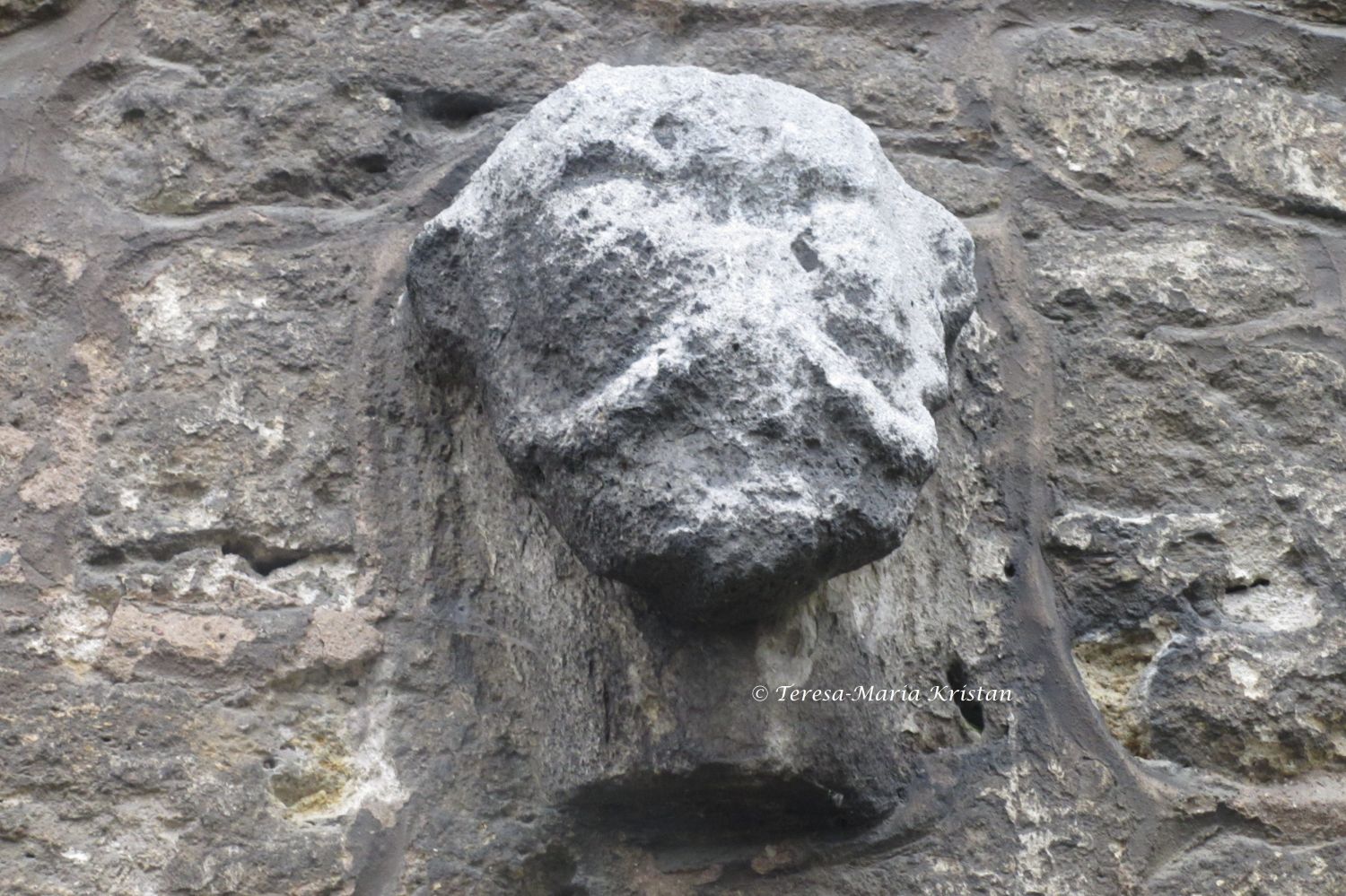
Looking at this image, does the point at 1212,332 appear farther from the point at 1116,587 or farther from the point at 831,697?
the point at 831,697

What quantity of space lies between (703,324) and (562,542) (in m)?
0.31

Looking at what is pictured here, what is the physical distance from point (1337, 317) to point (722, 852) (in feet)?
3.00

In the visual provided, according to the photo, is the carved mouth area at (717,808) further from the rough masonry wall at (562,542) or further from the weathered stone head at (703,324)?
the weathered stone head at (703,324)

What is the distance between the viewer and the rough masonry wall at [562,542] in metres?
1.46

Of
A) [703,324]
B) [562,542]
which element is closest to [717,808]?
[562,542]

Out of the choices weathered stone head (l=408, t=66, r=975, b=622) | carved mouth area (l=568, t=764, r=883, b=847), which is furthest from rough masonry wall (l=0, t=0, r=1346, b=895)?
weathered stone head (l=408, t=66, r=975, b=622)

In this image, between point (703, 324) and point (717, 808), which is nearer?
point (703, 324)

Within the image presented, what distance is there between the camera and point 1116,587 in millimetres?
1646

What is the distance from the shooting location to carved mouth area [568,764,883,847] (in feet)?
4.59

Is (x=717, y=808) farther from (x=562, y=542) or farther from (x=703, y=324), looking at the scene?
(x=703, y=324)

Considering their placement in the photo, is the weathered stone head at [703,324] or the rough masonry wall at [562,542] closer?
the weathered stone head at [703,324]

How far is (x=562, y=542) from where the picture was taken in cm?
149

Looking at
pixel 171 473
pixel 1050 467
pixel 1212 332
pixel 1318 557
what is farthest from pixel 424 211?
pixel 1318 557

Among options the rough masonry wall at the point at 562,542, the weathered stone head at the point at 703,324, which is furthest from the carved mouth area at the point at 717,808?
the weathered stone head at the point at 703,324
